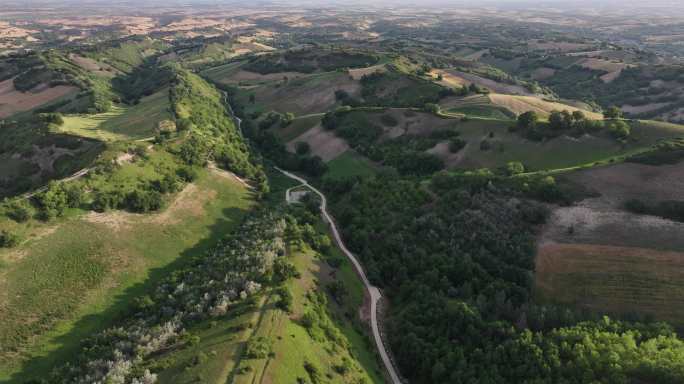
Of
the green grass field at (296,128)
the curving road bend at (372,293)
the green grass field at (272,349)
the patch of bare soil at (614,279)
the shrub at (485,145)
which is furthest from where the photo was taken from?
the green grass field at (296,128)

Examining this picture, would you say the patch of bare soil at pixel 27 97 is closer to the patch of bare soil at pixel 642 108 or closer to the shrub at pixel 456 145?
the shrub at pixel 456 145

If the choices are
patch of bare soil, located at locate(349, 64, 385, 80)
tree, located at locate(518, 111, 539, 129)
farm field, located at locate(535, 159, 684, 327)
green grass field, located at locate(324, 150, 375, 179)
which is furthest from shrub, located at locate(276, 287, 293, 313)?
patch of bare soil, located at locate(349, 64, 385, 80)

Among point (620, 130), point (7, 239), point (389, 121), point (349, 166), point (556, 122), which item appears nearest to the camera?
point (7, 239)

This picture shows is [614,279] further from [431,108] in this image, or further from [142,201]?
[142,201]

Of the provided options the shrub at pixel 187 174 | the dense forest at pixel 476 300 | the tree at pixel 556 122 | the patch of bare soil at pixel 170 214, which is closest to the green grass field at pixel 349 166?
the dense forest at pixel 476 300

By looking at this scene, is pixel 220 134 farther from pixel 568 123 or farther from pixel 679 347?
pixel 679 347

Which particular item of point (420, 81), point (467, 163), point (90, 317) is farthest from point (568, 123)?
point (90, 317)

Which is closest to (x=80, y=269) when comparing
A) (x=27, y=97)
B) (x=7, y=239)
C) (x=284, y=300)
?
(x=7, y=239)
